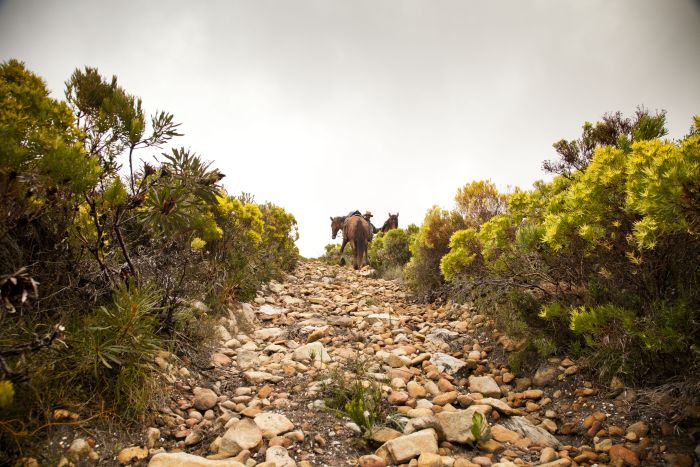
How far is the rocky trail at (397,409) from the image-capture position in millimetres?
2375

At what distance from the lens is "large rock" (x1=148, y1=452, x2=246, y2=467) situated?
216cm

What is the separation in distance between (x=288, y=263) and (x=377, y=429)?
7.02 meters

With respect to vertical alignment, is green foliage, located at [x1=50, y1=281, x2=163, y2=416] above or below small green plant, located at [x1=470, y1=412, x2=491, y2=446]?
above

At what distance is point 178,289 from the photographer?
12.7 feet

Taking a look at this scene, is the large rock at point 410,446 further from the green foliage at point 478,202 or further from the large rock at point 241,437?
the green foliage at point 478,202

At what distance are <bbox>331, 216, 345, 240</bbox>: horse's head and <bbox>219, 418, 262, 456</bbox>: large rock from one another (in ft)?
57.7

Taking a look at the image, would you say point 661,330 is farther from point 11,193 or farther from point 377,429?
point 11,193

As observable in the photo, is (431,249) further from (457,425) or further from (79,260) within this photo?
(79,260)

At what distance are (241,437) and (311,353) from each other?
1.48 meters

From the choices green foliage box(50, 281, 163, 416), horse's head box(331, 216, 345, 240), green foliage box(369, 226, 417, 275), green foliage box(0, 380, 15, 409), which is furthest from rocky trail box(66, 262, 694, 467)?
horse's head box(331, 216, 345, 240)

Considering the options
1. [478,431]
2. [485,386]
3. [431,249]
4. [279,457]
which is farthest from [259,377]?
[431,249]

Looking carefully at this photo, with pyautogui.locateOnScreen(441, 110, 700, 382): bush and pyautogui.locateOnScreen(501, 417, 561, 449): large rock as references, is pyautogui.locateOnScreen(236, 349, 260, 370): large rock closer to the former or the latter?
pyautogui.locateOnScreen(501, 417, 561, 449): large rock

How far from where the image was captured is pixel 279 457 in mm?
2383

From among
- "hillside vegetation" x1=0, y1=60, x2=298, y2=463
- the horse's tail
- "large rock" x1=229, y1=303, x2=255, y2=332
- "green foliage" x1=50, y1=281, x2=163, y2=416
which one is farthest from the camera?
the horse's tail
